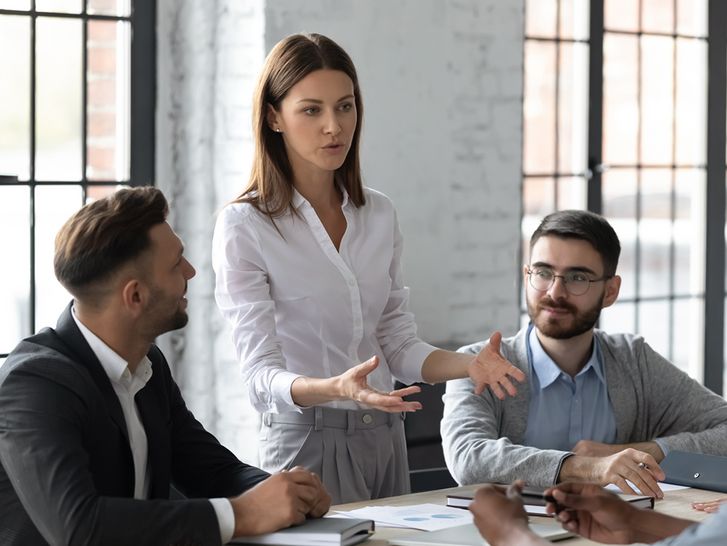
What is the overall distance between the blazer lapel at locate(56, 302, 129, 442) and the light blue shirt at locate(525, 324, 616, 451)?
1.05m

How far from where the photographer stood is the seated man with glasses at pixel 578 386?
279 cm

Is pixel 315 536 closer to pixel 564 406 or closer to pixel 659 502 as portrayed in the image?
pixel 659 502

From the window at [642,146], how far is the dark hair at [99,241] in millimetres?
2851

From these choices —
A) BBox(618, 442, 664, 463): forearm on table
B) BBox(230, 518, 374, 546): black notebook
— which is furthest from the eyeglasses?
BBox(230, 518, 374, 546): black notebook

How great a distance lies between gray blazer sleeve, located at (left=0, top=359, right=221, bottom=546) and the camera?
1945 millimetres

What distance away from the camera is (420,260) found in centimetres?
421

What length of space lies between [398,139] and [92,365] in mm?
2110

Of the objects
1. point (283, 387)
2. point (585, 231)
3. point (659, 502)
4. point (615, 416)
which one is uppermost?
point (585, 231)

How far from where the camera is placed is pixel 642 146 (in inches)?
209

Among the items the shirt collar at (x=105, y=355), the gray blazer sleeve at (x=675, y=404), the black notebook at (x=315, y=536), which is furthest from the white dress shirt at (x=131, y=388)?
the gray blazer sleeve at (x=675, y=404)

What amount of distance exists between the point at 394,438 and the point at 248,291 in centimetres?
48

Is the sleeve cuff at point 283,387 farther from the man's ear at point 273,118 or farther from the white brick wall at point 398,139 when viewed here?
the white brick wall at point 398,139

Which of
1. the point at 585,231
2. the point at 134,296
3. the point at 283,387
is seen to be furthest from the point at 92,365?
the point at 585,231

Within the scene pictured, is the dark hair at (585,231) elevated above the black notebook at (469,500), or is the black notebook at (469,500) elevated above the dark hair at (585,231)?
the dark hair at (585,231)
